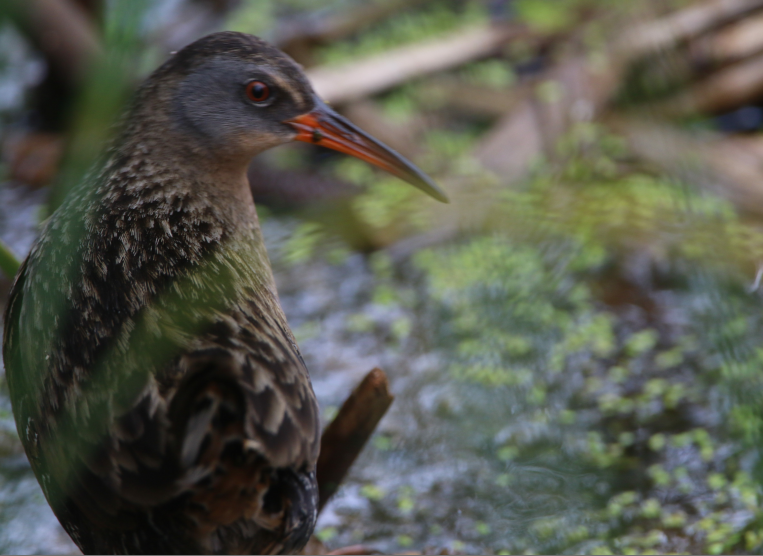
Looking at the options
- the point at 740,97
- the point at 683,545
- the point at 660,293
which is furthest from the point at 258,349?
the point at 740,97

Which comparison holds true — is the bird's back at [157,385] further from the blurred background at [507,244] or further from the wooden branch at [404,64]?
the wooden branch at [404,64]

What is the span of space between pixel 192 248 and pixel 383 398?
0.56 m

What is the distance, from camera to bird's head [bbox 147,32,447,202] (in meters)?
1.78

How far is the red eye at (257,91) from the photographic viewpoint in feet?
5.93

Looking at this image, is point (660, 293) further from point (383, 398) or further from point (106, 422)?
point (106, 422)

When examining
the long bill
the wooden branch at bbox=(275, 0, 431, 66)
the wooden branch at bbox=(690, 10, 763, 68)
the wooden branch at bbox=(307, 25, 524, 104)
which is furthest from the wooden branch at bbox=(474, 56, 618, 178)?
the long bill

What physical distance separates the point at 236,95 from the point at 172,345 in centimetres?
75

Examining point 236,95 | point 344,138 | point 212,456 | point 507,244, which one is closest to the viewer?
point 507,244

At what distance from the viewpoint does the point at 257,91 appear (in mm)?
1819

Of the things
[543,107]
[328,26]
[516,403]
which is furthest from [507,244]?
[328,26]

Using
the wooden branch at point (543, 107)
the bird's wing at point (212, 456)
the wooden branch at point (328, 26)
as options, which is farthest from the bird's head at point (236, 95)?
the wooden branch at point (328, 26)

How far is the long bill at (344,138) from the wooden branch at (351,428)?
47 centimetres

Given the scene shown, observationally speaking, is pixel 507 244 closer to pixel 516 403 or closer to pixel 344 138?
pixel 516 403

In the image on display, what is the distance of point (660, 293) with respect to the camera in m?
3.11
